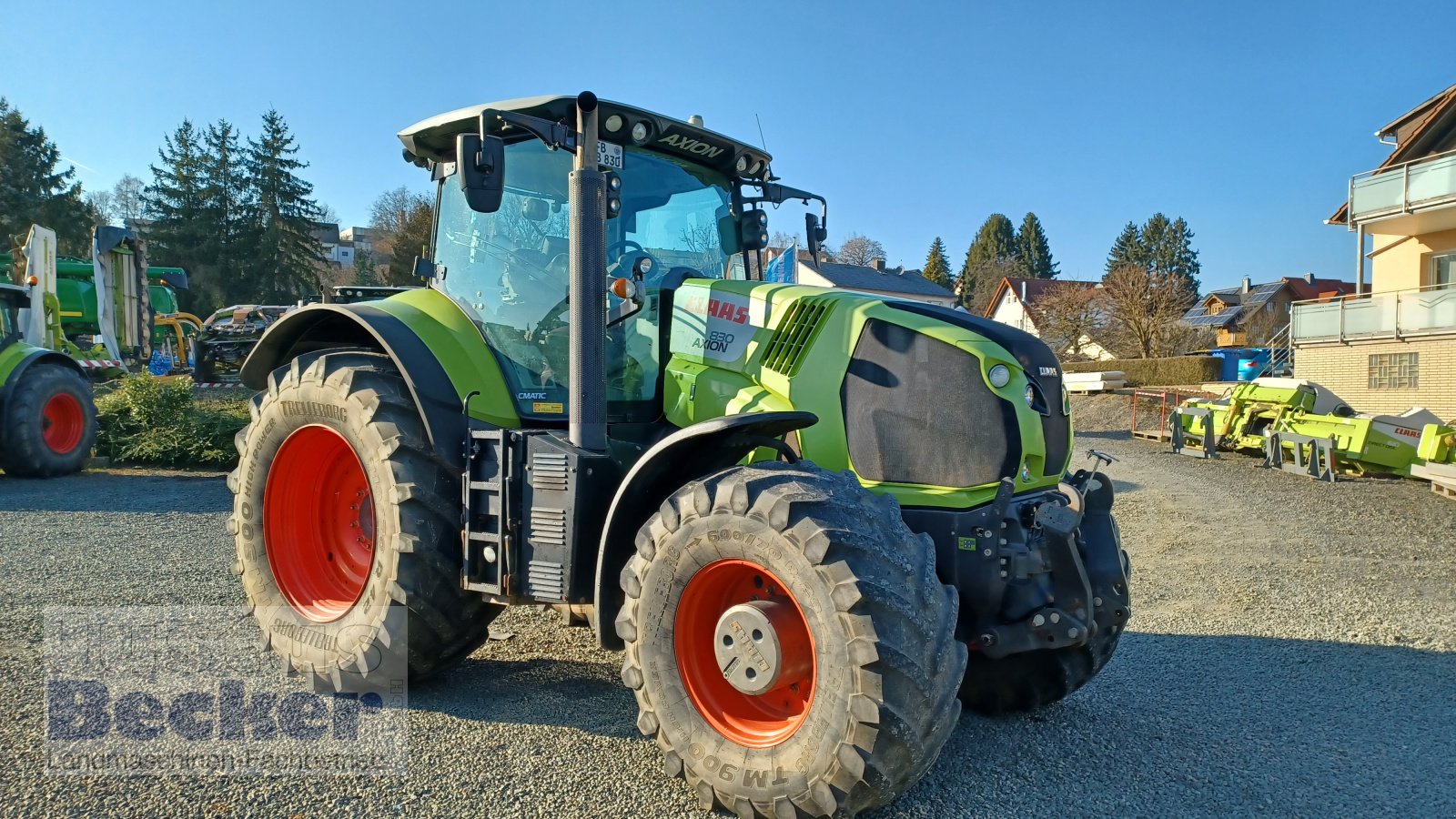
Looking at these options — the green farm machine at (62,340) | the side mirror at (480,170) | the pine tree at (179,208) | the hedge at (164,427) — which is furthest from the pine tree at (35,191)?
the side mirror at (480,170)

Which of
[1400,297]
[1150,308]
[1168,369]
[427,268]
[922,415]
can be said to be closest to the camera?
[922,415]

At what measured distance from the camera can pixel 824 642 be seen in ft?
9.18

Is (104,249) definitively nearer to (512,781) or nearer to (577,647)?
(577,647)

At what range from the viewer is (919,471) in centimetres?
356

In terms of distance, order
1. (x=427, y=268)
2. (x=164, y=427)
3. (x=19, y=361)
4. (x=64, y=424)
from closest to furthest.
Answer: (x=427, y=268) < (x=19, y=361) < (x=64, y=424) < (x=164, y=427)

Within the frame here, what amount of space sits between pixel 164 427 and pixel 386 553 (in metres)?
11.0

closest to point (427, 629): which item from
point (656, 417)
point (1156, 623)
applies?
point (656, 417)

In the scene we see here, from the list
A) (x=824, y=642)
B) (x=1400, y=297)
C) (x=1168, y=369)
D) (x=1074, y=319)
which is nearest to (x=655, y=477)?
(x=824, y=642)

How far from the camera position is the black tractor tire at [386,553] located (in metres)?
3.84

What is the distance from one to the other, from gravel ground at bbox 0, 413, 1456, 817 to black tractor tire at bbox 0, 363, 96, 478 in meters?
3.46

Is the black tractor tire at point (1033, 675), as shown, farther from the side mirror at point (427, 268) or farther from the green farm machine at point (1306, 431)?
the green farm machine at point (1306, 431)

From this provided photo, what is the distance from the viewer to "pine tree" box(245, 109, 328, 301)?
131 ft

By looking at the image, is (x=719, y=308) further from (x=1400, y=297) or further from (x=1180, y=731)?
(x=1400, y=297)

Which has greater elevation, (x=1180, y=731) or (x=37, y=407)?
(x=37, y=407)
